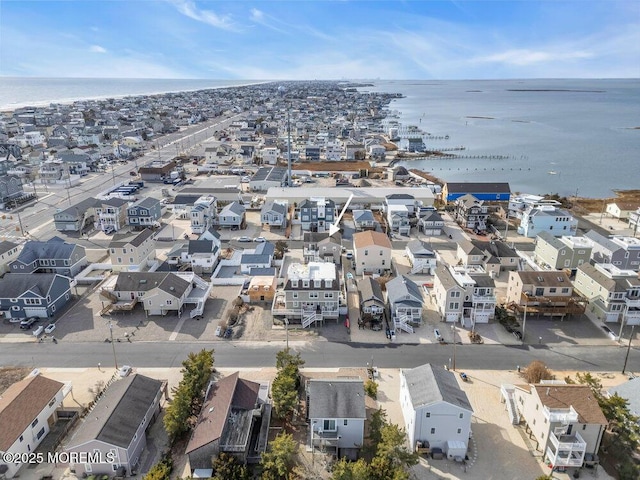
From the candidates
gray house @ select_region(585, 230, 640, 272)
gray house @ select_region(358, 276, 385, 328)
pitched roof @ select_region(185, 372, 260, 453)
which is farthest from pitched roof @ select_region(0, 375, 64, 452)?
gray house @ select_region(585, 230, 640, 272)

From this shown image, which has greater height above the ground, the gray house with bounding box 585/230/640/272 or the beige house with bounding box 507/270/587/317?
the gray house with bounding box 585/230/640/272

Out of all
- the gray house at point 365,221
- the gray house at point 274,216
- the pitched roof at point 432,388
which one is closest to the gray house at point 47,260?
the gray house at point 274,216

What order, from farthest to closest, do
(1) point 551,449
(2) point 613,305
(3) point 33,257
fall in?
(3) point 33,257, (2) point 613,305, (1) point 551,449

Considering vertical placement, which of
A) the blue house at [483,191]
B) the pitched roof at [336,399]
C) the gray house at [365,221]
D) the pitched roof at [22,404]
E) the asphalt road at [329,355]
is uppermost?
the blue house at [483,191]

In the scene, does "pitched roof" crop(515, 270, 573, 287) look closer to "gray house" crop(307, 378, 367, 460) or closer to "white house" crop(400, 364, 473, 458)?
"white house" crop(400, 364, 473, 458)

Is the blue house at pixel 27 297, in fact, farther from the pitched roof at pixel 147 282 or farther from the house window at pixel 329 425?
the house window at pixel 329 425

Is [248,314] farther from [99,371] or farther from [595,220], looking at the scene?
[595,220]

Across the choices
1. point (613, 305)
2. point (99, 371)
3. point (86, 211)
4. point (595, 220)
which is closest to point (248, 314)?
point (99, 371)

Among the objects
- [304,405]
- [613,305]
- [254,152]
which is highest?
[254,152]
